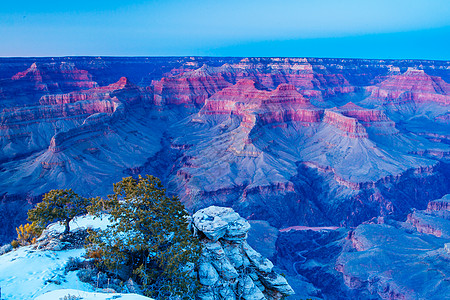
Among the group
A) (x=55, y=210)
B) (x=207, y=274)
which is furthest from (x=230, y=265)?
(x=55, y=210)

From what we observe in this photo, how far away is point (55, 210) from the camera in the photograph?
2545 cm

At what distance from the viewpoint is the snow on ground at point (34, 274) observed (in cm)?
1845

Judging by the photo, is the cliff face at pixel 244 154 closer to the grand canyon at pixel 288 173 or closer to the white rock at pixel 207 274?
the grand canyon at pixel 288 173

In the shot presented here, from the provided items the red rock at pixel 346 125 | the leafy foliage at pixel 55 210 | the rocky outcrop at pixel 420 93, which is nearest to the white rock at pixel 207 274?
the leafy foliage at pixel 55 210

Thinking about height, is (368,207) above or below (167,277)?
below

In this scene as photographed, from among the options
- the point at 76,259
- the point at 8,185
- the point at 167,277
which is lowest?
the point at 8,185

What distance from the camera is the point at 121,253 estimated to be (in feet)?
69.9

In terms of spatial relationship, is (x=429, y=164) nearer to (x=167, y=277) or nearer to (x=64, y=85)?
(x=167, y=277)

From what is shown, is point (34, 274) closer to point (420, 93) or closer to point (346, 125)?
point (346, 125)

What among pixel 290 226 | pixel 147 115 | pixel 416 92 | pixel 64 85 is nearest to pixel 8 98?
pixel 64 85

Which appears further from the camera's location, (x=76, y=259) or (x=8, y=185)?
(x=8, y=185)

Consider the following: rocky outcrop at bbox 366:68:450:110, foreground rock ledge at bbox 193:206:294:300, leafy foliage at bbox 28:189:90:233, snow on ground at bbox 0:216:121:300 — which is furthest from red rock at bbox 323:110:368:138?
snow on ground at bbox 0:216:121:300

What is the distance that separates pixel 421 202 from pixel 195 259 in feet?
293

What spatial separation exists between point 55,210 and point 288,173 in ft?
240
